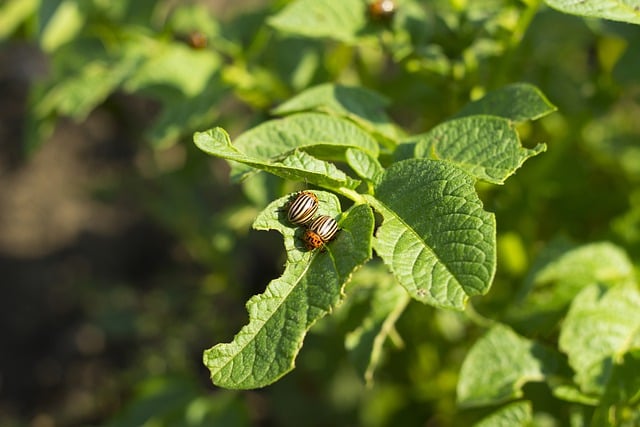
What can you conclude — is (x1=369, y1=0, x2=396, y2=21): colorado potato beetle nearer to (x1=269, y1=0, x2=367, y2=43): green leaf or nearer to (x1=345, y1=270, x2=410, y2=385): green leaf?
(x1=269, y1=0, x2=367, y2=43): green leaf

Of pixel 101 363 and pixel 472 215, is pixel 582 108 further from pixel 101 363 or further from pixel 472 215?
pixel 101 363

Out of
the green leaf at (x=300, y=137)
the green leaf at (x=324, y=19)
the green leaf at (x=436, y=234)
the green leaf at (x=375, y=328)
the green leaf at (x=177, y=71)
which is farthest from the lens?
the green leaf at (x=177, y=71)

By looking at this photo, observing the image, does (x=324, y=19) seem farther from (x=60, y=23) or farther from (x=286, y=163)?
(x=60, y=23)

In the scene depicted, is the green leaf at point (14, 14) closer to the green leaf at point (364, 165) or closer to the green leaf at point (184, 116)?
the green leaf at point (184, 116)

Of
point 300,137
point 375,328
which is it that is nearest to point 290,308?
point 300,137

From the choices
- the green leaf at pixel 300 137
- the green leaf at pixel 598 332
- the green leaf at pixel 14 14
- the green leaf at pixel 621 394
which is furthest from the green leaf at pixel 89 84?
the green leaf at pixel 621 394

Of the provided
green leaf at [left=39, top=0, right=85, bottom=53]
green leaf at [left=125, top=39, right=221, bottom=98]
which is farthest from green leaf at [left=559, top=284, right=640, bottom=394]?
Result: green leaf at [left=39, top=0, right=85, bottom=53]

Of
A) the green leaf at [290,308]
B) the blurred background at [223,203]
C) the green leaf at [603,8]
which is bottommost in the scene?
the blurred background at [223,203]
